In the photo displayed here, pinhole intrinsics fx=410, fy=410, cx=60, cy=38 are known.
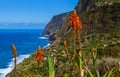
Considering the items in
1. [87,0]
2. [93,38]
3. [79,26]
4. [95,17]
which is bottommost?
[79,26]

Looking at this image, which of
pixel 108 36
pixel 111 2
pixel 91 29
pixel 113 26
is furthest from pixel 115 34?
pixel 111 2

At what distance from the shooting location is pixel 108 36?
117812 millimetres

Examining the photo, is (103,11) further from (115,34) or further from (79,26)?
(79,26)

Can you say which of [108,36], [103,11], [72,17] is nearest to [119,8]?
[103,11]

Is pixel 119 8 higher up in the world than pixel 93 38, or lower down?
higher up

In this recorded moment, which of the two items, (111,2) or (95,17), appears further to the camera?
(111,2)

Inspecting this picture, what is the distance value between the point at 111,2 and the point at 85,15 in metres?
12.7

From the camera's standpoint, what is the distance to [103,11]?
13900 centimetres

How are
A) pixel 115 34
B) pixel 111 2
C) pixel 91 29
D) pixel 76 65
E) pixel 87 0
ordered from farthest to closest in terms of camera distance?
pixel 87 0
pixel 111 2
pixel 91 29
pixel 115 34
pixel 76 65

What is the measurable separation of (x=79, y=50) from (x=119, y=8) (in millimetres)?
128947

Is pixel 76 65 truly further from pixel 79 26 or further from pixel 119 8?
pixel 119 8

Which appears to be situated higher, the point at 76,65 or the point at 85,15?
the point at 85,15

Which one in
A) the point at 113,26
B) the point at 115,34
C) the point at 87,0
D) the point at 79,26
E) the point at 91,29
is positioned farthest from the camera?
the point at 87,0

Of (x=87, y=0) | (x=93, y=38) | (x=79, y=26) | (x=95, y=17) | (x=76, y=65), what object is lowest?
(x=76, y=65)
